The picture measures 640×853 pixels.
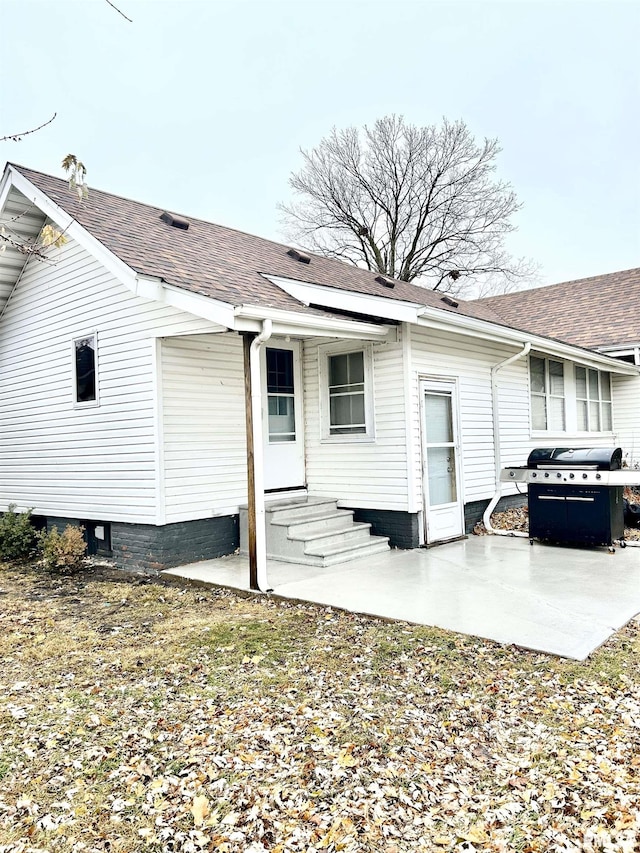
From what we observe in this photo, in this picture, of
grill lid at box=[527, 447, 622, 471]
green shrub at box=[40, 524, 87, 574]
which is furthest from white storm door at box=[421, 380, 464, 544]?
green shrub at box=[40, 524, 87, 574]

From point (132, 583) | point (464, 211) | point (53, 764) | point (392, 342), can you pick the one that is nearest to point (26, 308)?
point (132, 583)

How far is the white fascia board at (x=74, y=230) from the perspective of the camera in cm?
660

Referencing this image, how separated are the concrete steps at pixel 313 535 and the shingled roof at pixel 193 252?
102 inches

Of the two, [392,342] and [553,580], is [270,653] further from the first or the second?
[392,342]

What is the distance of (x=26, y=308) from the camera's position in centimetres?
946

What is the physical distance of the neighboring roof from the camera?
1457 cm

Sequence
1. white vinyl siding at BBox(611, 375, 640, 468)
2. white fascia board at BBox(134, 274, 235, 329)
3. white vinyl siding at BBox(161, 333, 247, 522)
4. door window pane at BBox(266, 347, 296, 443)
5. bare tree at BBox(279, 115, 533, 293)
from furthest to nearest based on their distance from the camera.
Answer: bare tree at BBox(279, 115, 533, 293), white vinyl siding at BBox(611, 375, 640, 468), door window pane at BBox(266, 347, 296, 443), white vinyl siding at BBox(161, 333, 247, 522), white fascia board at BBox(134, 274, 235, 329)

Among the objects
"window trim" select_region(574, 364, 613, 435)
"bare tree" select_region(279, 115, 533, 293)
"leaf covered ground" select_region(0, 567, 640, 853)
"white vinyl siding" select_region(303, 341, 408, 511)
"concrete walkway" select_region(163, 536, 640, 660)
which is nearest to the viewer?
"leaf covered ground" select_region(0, 567, 640, 853)

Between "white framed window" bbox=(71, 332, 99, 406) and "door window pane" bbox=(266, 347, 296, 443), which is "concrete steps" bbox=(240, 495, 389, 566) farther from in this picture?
"white framed window" bbox=(71, 332, 99, 406)

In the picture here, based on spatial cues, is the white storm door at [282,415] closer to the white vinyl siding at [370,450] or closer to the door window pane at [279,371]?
the door window pane at [279,371]

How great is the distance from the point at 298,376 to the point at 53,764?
6287mm

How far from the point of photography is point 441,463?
8422 mm

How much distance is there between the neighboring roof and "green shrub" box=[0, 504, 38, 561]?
481 inches

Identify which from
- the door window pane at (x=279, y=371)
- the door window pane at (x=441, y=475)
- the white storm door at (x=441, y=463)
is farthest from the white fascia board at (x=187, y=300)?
the door window pane at (x=441, y=475)
